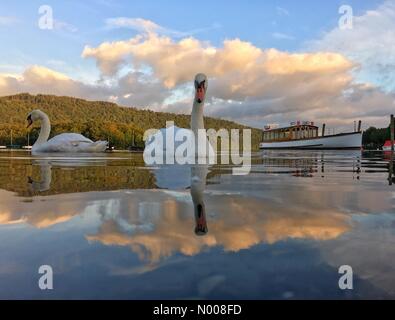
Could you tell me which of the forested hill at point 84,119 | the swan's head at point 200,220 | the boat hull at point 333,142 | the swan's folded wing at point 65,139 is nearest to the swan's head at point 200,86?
the swan's head at point 200,220

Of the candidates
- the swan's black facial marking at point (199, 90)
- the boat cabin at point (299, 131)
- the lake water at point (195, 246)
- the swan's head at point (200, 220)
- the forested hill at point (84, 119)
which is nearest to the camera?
the lake water at point (195, 246)

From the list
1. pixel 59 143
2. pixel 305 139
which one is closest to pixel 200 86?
pixel 59 143

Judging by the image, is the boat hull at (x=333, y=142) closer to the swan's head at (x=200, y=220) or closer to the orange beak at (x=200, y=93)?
the orange beak at (x=200, y=93)

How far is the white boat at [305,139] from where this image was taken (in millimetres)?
80000

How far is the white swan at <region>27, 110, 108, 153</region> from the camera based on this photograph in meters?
43.6

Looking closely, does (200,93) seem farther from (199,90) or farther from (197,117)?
(197,117)

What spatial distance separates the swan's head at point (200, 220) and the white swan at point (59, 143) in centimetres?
3941

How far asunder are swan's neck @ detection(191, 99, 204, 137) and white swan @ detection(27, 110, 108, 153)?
24.3m

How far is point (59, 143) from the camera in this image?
143ft

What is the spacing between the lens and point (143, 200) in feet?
24.6

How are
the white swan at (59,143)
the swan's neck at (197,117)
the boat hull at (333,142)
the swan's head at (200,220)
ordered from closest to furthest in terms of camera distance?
1. the swan's head at (200,220)
2. the swan's neck at (197,117)
3. the white swan at (59,143)
4. the boat hull at (333,142)
